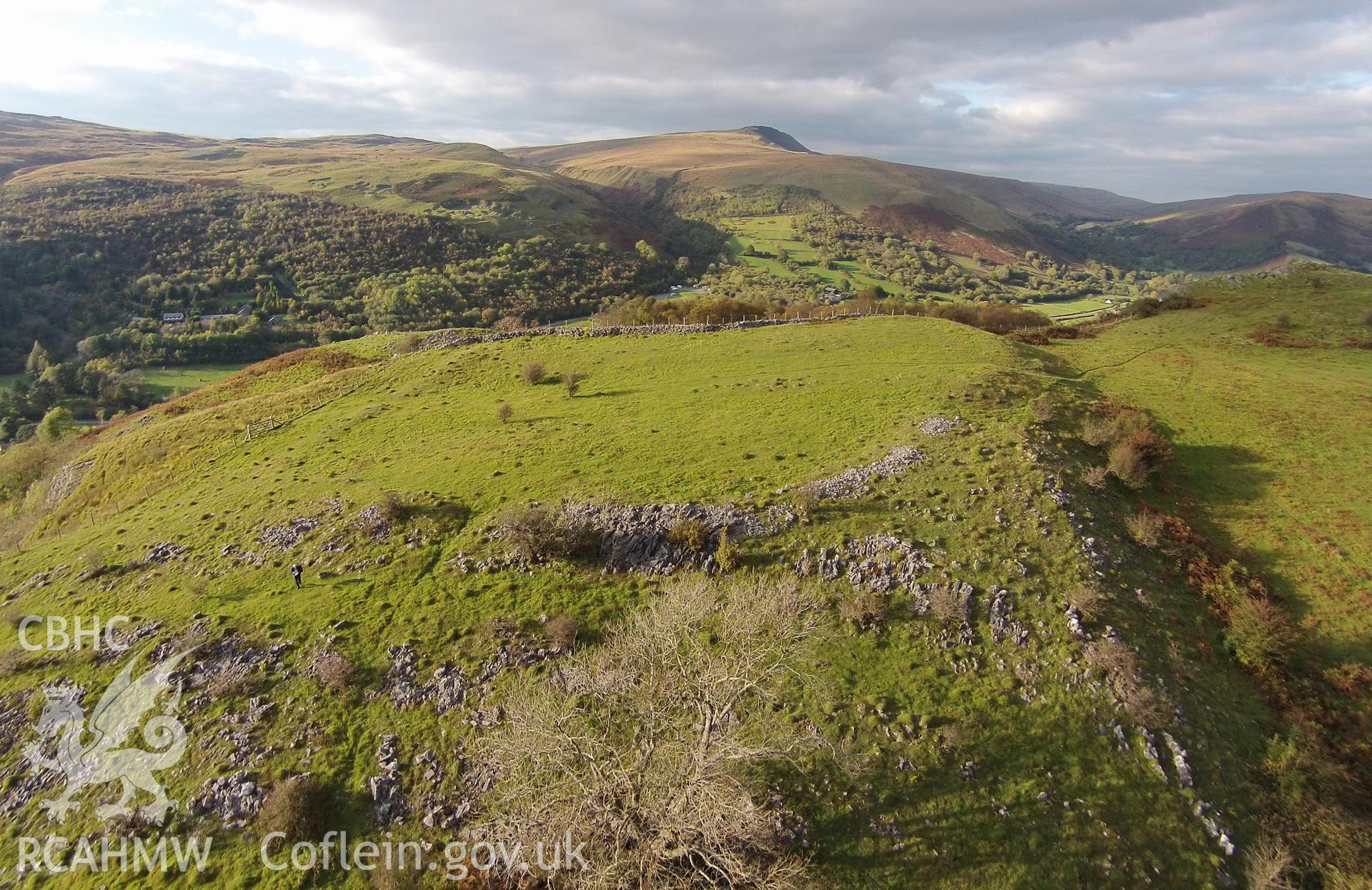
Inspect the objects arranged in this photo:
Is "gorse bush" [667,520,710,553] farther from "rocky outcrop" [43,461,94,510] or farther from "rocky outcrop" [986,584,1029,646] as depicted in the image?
"rocky outcrop" [43,461,94,510]

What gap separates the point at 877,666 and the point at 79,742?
88.0ft

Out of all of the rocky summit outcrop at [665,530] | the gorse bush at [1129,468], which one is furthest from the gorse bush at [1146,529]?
the rocky summit outcrop at [665,530]

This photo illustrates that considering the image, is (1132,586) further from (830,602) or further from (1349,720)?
(830,602)

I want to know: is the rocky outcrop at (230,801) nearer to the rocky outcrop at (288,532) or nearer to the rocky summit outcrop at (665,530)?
the rocky outcrop at (288,532)

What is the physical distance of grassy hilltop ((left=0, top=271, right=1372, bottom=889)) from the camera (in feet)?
52.0

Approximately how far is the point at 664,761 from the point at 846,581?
11.9m

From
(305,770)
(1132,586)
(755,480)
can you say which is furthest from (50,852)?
(1132,586)

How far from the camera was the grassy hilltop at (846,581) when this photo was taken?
1586 centimetres

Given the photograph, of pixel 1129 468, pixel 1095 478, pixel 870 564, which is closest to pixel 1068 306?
pixel 1129 468

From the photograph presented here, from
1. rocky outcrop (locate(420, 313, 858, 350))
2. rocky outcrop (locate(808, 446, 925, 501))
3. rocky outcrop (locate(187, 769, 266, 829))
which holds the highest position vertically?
rocky outcrop (locate(420, 313, 858, 350))

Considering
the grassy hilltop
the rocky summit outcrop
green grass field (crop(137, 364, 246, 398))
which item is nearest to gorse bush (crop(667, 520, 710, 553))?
the rocky summit outcrop

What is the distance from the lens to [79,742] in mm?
18328

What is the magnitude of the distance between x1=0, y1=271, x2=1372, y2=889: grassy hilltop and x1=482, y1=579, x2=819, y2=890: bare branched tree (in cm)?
153

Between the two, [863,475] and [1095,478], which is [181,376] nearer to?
[863,475]
